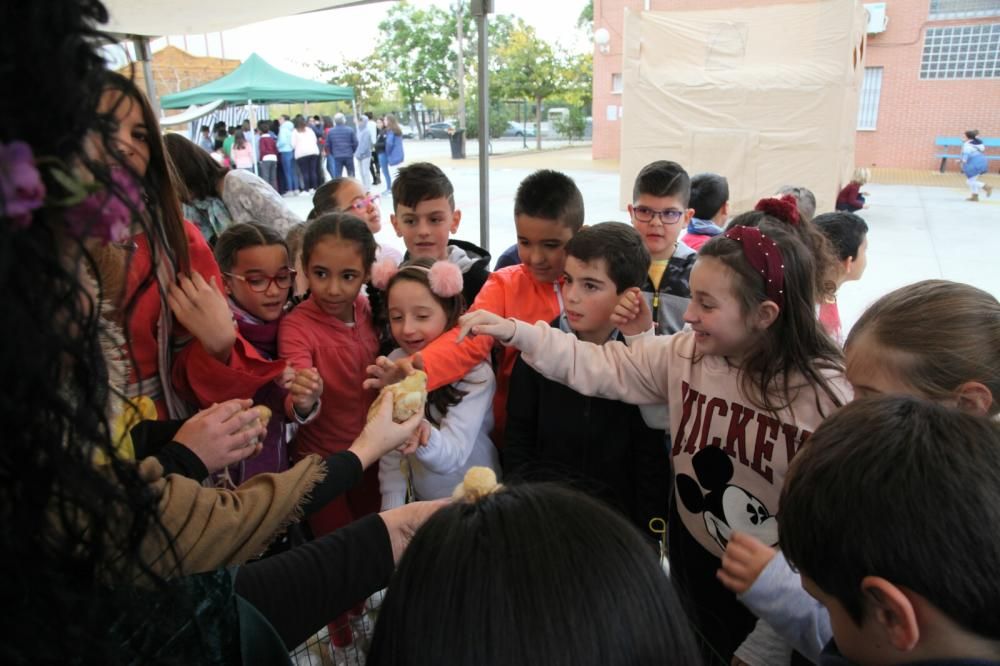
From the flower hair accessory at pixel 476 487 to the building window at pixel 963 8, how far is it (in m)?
21.2

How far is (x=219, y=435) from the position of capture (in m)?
1.37

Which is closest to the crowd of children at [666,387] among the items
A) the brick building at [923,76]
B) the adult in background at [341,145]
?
the adult in background at [341,145]

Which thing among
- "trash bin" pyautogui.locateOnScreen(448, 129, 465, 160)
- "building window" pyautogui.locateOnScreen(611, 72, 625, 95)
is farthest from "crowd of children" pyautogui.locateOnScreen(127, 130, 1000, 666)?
"building window" pyautogui.locateOnScreen(611, 72, 625, 95)

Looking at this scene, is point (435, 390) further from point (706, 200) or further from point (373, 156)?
point (373, 156)

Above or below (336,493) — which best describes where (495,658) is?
above

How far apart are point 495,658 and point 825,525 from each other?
530 mm

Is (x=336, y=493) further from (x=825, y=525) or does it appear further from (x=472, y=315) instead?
(x=825, y=525)

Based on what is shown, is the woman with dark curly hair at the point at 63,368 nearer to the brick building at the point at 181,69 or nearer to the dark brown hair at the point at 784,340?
the dark brown hair at the point at 784,340

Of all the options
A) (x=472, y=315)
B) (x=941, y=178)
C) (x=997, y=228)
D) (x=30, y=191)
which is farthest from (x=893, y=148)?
(x=30, y=191)

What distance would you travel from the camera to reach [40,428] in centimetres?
53

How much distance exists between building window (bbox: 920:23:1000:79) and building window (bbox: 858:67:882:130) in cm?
102

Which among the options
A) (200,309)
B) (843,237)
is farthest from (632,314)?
(843,237)

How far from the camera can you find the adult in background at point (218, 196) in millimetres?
3379

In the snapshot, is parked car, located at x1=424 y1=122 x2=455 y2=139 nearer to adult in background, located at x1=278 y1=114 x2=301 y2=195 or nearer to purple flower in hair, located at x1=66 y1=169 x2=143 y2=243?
adult in background, located at x1=278 y1=114 x2=301 y2=195
